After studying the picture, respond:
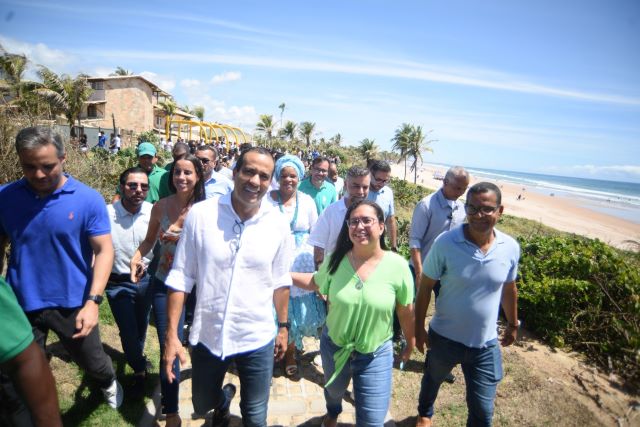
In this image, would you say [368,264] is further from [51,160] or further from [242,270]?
[51,160]

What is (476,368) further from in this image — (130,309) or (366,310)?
(130,309)

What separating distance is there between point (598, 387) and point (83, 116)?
4190 cm

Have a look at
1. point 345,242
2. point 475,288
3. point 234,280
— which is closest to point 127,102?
point 345,242

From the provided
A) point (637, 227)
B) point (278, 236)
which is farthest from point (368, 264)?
point (637, 227)

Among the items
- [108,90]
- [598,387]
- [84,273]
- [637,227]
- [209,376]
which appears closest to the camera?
[209,376]

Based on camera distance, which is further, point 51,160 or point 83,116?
point 83,116

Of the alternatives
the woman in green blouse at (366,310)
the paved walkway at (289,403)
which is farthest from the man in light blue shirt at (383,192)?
the woman in green blouse at (366,310)

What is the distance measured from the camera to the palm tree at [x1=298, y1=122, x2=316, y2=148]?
59312mm

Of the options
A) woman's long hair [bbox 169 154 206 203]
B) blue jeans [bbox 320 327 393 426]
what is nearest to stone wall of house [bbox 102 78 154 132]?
woman's long hair [bbox 169 154 206 203]

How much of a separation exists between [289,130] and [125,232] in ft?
193

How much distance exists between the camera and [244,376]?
2248mm

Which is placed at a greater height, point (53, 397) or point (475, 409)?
point (53, 397)

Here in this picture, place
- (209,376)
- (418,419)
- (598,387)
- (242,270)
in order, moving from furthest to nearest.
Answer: (598,387) → (418,419) → (209,376) → (242,270)

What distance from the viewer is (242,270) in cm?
207
